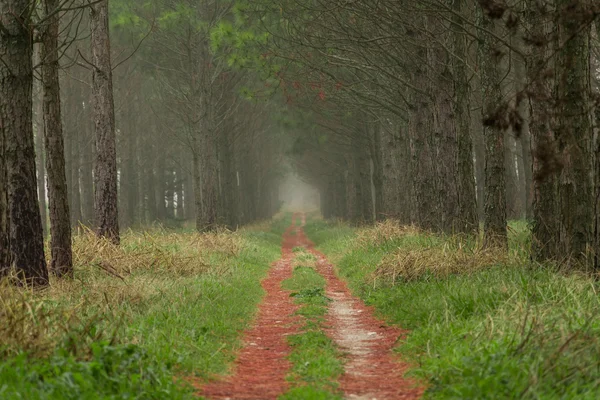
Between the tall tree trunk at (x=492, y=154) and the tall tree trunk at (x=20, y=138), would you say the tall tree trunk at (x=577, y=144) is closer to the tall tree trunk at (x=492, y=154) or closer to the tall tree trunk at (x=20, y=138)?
the tall tree trunk at (x=492, y=154)

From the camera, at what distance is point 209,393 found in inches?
239

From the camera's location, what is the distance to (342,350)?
817 centimetres

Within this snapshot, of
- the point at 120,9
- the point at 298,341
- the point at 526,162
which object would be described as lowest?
the point at 298,341

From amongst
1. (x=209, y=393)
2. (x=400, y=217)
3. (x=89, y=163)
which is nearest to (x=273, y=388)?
(x=209, y=393)

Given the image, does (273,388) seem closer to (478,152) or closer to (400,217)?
(400,217)

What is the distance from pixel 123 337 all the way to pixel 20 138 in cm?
403

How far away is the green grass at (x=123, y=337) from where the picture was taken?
17.5 ft

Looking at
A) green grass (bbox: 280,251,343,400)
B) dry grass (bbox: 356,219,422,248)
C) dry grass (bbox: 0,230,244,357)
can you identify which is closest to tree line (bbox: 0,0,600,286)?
dry grass (bbox: 356,219,422,248)

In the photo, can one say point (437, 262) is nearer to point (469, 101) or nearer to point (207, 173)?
point (469, 101)

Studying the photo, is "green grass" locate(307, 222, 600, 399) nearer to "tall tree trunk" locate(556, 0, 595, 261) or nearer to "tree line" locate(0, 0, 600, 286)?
"tall tree trunk" locate(556, 0, 595, 261)

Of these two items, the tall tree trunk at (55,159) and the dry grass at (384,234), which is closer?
the tall tree trunk at (55,159)

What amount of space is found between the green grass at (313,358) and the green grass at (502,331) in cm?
85

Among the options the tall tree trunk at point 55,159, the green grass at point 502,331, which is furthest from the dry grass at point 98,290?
the green grass at point 502,331

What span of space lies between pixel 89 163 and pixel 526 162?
17.1 meters
